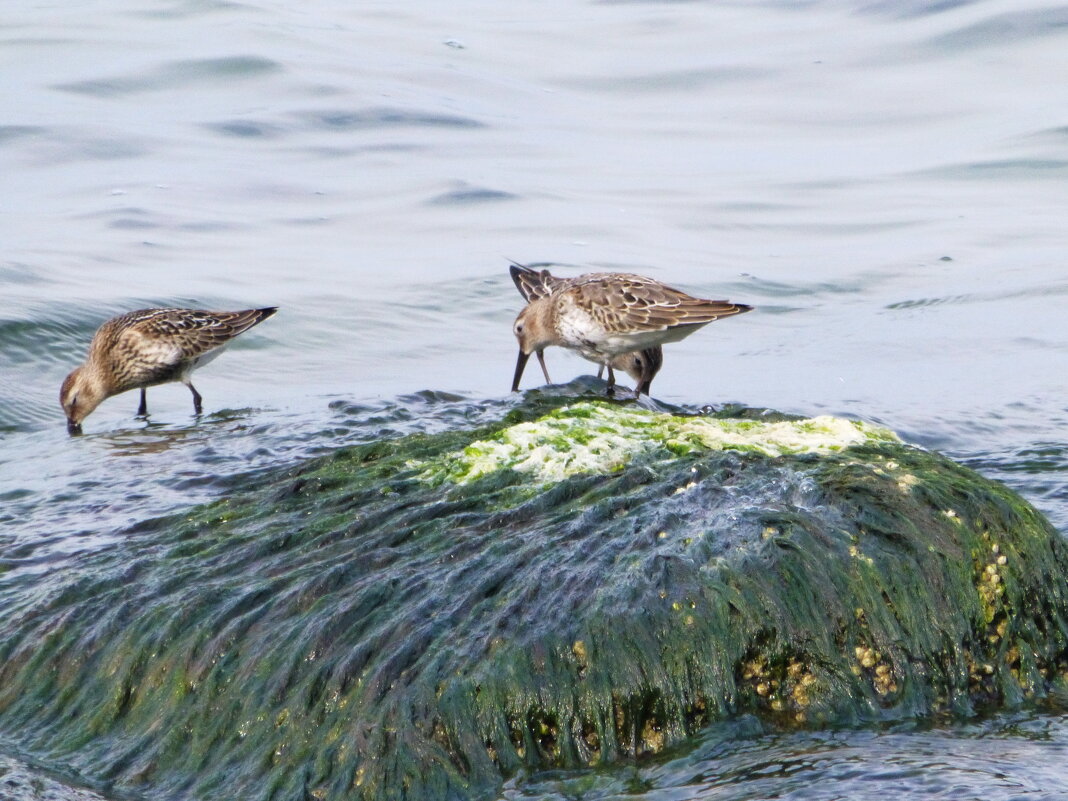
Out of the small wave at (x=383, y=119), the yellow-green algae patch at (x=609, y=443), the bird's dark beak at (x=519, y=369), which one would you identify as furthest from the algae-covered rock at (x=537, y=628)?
the small wave at (x=383, y=119)

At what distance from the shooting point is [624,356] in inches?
336

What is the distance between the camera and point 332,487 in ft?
15.0

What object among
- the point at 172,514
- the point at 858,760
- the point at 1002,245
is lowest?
the point at 858,760

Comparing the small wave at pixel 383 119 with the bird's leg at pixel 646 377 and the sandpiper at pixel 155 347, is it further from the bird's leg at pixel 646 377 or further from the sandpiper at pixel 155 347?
the bird's leg at pixel 646 377

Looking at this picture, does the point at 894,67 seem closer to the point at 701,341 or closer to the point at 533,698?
the point at 701,341

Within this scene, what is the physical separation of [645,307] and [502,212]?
18.2 ft

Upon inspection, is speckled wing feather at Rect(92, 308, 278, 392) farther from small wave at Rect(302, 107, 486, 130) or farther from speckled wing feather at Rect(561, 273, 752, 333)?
small wave at Rect(302, 107, 486, 130)

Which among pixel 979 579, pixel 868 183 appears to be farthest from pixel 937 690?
pixel 868 183

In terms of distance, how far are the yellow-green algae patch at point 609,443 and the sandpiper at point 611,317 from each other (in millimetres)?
3246

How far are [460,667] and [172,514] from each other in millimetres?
1844

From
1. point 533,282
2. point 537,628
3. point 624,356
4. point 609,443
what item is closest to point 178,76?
point 533,282

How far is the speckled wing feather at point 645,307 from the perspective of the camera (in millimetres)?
8094

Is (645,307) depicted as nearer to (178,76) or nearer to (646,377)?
(646,377)

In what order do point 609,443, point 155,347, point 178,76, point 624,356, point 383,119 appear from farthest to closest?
point 178,76 → point 383,119 → point 155,347 → point 624,356 → point 609,443
